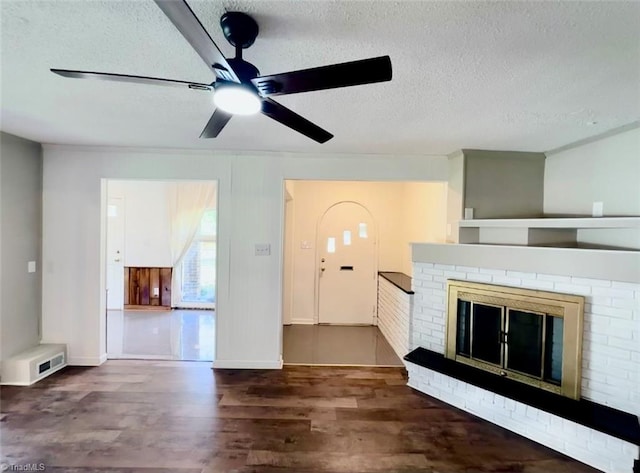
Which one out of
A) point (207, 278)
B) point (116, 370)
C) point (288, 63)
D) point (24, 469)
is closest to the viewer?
point (288, 63)

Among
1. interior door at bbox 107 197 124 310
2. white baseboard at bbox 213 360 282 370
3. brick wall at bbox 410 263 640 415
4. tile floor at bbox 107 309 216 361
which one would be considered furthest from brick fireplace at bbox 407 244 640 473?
interior door at bbox 107 197 124 310

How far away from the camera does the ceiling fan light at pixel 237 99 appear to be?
4.54ft

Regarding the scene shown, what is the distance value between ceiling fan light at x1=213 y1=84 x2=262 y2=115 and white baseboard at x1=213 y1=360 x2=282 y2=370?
2.78 meters

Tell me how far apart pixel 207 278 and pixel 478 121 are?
202 inches

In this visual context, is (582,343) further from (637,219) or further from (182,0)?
(182,0)

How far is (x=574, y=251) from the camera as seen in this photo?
7.99 feet

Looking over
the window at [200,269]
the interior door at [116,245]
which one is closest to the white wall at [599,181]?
the window at [200,269]

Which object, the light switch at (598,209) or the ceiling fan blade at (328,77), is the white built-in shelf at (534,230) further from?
the ceiling fan blade at (328,77)

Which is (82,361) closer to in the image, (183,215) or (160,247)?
(160,247)

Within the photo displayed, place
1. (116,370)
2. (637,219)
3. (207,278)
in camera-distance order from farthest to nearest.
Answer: (207,278)
(116,370)
(637,219)

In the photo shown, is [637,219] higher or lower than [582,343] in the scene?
higher

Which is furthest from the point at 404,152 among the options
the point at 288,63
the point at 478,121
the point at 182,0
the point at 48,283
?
the point at 48,283

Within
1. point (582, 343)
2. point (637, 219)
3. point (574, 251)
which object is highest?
point (637, 219)

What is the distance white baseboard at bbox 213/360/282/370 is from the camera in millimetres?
3518
